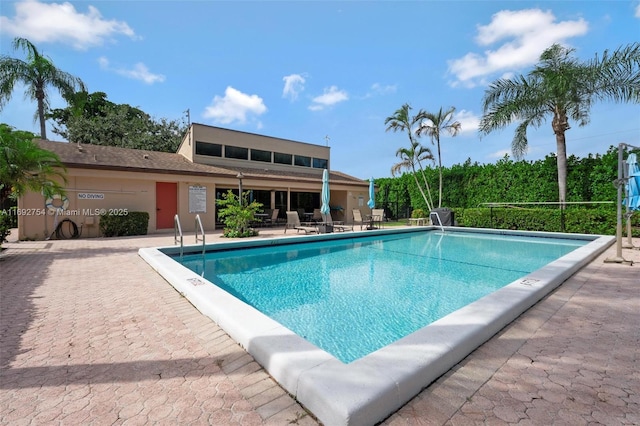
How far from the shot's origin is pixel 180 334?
3453 mm

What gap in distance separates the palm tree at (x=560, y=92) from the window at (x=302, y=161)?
11927mm

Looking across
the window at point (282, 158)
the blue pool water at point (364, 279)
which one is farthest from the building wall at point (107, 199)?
the blue pool water at point (364, 279)

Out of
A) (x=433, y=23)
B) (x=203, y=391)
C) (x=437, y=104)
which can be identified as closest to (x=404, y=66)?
(x=433, y=23)

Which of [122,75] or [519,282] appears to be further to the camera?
[122,75]

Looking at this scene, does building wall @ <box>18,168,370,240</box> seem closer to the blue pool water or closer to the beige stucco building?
the beige stucco building

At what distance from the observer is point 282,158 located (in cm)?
2233

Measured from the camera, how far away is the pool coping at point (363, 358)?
2059mm

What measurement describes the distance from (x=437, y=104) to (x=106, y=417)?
75.3 ft

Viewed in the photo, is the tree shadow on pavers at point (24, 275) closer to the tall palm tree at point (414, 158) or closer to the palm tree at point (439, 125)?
the tall palm tree at point (414, 158)

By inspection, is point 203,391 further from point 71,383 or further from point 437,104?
point 437,104

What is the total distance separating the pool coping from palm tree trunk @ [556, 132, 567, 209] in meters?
13.6

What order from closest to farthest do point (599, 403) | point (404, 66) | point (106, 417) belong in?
1. point (106, 417)
2. point (599, 403)
3. point (404, 66)

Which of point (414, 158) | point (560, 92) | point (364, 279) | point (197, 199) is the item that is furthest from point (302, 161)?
point (364, 279)

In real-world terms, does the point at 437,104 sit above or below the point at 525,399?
above
